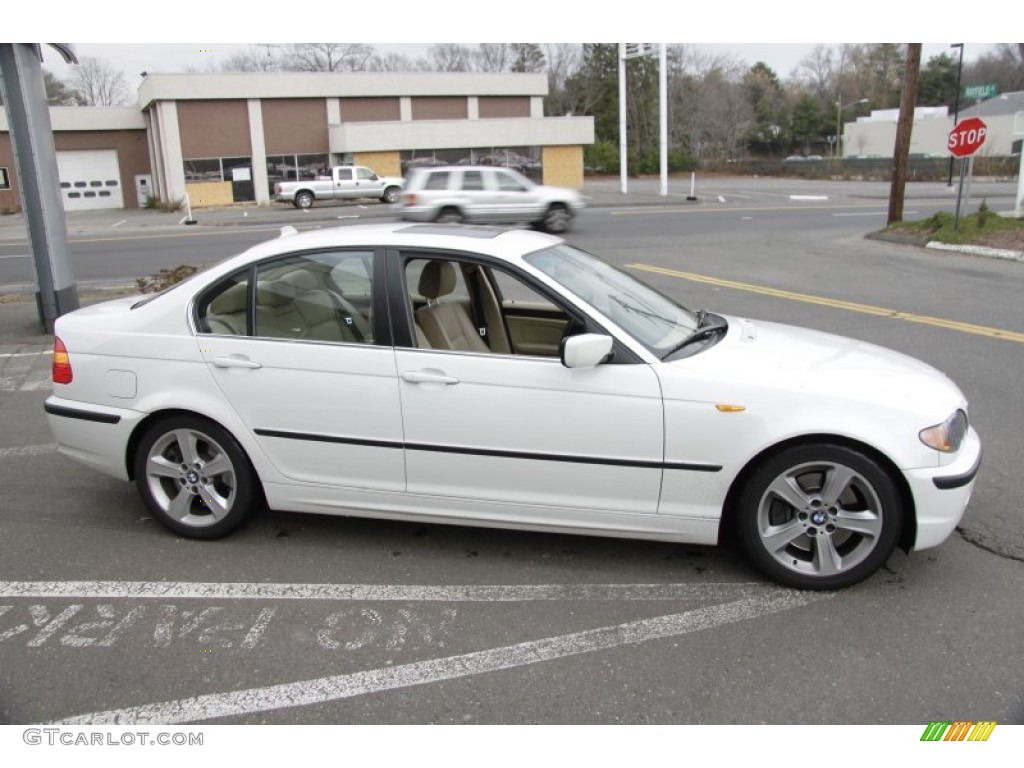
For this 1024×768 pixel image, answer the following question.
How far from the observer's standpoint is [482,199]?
22.2 m

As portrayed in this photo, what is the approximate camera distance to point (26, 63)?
9.00 m

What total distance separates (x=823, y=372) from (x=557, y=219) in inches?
782

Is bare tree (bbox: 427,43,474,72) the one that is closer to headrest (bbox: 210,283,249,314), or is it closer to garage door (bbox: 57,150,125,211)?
garage door (bbox: 57,150,125,211)

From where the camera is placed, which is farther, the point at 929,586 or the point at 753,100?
the point at 753,100

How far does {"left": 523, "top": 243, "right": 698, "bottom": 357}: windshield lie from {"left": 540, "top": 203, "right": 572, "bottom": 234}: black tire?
733 inches

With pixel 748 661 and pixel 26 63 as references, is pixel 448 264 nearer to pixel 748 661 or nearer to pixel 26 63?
pixel 748 661

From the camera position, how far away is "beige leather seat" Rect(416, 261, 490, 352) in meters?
4.15

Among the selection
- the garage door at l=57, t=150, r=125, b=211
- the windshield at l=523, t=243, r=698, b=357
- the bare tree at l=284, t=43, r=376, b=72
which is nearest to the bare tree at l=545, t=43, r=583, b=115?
the bare tree at l=284, t=43, r=376, b=72

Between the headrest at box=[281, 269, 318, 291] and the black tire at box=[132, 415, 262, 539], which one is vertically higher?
the headrest at box=[281, 269, 318, 291]

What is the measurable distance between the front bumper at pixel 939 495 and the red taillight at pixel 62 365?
4072 millimetres

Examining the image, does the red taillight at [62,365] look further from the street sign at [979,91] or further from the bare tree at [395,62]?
the bare tree at [395,62]

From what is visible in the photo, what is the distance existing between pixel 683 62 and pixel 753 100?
877 cm

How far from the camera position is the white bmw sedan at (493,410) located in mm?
3576

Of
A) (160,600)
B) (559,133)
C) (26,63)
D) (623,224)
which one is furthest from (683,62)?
(160,600)
